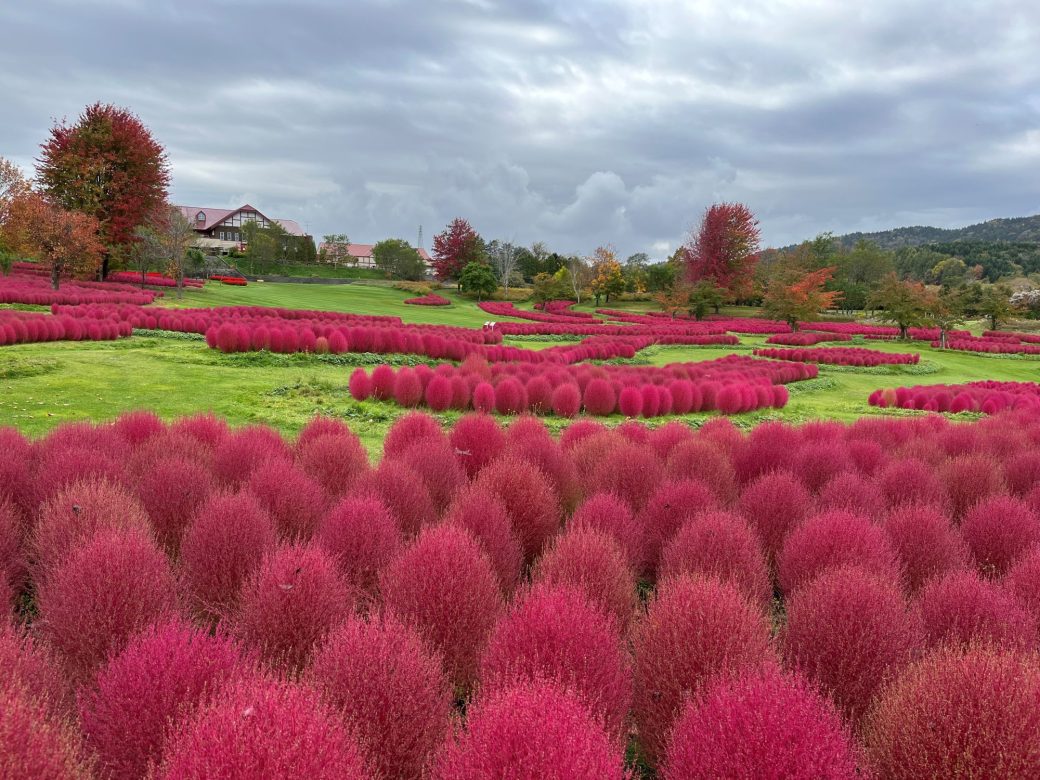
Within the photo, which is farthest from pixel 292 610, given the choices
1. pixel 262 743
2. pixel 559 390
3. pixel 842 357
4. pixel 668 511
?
pixel 842 357

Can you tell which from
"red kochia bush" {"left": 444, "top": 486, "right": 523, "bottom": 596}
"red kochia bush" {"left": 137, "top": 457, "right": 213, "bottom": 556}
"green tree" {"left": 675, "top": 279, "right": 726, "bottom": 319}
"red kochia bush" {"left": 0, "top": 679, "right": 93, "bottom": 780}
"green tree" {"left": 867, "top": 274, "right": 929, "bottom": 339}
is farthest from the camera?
"green tree" {"left": 675, "top": 279, "right": 726, "bottom": 319}

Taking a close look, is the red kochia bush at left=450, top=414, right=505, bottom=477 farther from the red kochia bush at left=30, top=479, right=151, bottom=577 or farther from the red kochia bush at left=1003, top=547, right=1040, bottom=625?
the red kochia bush at left=1003, top=547, right=1040, bottom=625

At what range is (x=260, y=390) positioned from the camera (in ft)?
39.8

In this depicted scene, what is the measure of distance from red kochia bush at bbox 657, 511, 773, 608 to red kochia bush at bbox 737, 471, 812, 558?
2.75 ft

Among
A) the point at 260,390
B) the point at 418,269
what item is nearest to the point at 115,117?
the point at 418,269

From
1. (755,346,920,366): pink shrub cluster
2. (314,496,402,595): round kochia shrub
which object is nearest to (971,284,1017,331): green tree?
(755,346,920,366): pink shrub cluster

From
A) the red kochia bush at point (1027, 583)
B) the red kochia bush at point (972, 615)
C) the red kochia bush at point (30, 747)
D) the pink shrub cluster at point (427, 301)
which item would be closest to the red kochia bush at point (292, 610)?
the red kochia bush at point (30, 747)

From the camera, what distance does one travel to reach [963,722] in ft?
7.88

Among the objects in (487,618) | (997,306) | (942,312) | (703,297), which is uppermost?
(997,306)

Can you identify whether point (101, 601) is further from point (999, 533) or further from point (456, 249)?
point (456, 249)

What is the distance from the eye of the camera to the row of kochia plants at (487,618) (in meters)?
2.14

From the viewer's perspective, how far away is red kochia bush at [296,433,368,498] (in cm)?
596

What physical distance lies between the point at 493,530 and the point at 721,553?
62.2 inches

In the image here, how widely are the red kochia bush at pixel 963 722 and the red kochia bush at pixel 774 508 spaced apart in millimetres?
2738
